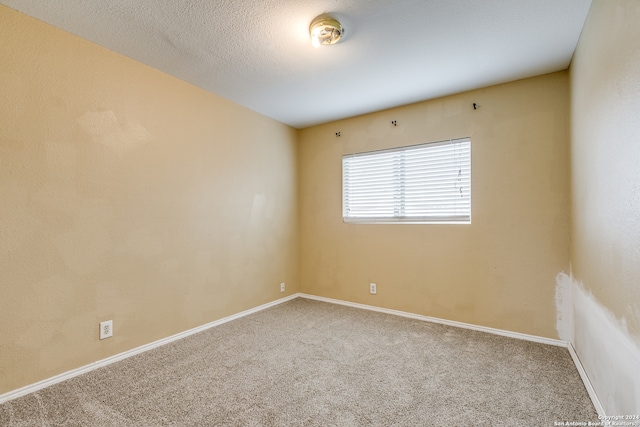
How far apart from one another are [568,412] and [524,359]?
65 centimetres

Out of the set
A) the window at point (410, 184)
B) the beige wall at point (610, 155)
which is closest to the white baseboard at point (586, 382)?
the beige wall at point (610, 155)

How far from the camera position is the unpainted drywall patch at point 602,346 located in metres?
1.26

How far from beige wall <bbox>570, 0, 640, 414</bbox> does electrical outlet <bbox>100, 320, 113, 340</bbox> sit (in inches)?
120

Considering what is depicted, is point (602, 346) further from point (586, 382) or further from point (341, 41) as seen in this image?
point (341, 41)

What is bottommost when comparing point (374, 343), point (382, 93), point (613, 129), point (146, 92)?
point (374, 343)

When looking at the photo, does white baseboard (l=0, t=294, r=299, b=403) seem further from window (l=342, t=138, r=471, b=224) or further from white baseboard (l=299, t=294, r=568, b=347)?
window (l=342, t=138, r=471, b=224)

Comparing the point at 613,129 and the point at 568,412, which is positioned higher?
the point at 613,129

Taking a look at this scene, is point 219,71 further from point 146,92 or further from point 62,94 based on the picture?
point 62,94

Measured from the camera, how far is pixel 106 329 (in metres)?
2.18

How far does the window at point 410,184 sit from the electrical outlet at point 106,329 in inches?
102

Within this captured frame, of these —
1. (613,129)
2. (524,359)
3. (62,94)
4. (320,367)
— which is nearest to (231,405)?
(320,367)

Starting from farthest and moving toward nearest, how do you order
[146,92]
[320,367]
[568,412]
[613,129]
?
[146,92]
[320,367]
[568,412]
[613,129]

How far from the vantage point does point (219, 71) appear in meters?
2.54

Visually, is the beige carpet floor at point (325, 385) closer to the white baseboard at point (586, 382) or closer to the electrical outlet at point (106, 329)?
the white baseboard at point (586, 382)
